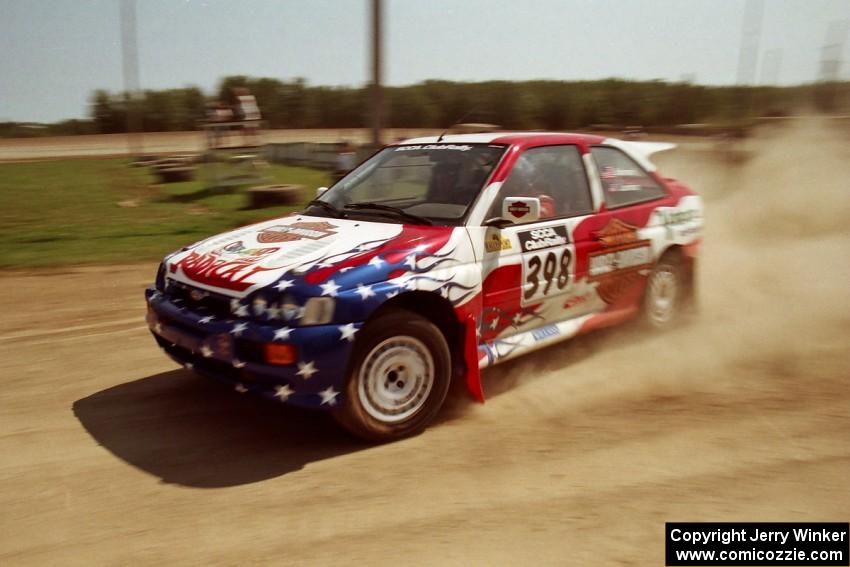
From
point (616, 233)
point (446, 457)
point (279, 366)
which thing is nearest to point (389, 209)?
point (279, 366)

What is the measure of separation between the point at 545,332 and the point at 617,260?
936 millimetres

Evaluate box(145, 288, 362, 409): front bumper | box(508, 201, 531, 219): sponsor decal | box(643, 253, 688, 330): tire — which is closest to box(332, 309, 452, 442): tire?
box(145, 288, 362, 409): front bumper

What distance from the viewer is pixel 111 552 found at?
117 inches

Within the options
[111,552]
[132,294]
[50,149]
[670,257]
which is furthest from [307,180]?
[50,149]

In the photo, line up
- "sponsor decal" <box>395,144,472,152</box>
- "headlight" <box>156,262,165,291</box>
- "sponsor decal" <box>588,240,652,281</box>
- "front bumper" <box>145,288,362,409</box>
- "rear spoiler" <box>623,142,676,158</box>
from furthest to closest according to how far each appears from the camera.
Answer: "rear spoiler" <box>623,142,676,158</box> < "sponsor decal" <box>588,240,652,281</box> < "sponsor decal" <box>395,144,472,152</box> < "headlight" <box>156,262,165,291</box> < "front bumper" <box>145,288,362,409</box>

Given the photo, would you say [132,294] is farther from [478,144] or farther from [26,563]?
[26,563]

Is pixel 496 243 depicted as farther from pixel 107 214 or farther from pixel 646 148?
pixel 107 214

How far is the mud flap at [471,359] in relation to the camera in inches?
171

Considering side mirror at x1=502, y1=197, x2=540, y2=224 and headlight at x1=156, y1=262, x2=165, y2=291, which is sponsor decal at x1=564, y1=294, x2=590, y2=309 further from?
headlight at x1=156, y1=262, x2=165, y2=291

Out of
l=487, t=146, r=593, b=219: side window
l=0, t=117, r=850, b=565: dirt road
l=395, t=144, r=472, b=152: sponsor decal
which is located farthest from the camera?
l=395, t=144, r=472, b=152: sponsor decal

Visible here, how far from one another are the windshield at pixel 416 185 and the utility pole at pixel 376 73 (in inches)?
185

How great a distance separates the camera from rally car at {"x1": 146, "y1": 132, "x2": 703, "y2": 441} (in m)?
3.76

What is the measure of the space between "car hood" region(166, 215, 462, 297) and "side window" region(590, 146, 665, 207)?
168 centimetres

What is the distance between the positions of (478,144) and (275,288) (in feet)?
6.52
